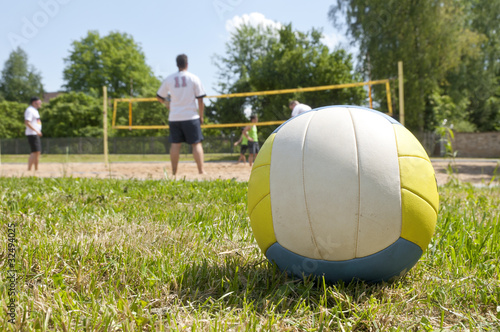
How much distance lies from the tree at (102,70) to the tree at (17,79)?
13801 millimetres

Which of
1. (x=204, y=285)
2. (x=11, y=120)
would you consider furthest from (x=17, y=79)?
(x=204, y=285)

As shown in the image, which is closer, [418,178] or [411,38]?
[418,178]

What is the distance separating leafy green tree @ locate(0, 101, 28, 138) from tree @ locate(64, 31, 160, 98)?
6.67 metres

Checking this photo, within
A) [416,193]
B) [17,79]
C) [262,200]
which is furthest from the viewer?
[17,79]

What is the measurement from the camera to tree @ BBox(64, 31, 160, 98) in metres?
47.0

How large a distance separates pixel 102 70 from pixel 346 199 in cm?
5058

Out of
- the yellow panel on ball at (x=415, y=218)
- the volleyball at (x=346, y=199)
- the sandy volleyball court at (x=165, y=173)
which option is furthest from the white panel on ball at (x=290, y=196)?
the sandy volleyball court at (x=165, y=173)

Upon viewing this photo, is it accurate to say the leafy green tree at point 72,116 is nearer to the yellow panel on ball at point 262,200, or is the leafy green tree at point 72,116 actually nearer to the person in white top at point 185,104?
the person in white top at point 185,104

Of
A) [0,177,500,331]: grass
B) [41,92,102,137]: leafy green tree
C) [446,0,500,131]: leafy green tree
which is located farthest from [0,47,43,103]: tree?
[0,177,500,331]: grass

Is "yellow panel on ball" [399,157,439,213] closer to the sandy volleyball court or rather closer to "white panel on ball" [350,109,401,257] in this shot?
"white panel on ball" [350,109,401,257]

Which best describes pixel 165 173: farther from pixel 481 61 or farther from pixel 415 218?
pixel 481 61

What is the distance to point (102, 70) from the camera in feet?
155

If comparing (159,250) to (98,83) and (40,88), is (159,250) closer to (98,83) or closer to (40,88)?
(98,83)

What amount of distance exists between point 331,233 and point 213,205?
2.05m
